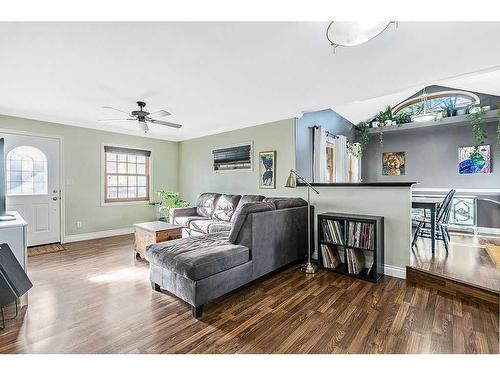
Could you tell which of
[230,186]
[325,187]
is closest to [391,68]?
[325,187]

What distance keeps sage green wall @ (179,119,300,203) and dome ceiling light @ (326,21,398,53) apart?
236 centimetres

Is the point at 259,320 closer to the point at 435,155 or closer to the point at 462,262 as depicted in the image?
the point at 462,262

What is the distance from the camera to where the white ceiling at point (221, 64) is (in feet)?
6.08

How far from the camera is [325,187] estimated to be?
355 centimetres

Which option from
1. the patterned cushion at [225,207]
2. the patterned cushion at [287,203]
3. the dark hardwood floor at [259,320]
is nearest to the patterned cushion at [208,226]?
the patterned cushion at [225,207]

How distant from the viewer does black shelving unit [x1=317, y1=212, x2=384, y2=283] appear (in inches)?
111

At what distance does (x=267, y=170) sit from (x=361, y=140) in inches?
140

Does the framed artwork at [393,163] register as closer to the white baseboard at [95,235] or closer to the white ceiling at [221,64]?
the white ceiling at [221,64]

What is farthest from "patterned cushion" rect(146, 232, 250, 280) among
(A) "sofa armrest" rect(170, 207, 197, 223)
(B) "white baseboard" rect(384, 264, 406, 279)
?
(A) "sofa armrest" rect(170, 207, 197, 223)

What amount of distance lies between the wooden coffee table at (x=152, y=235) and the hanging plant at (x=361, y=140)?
470 cm

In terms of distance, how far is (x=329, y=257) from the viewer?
10.3ft

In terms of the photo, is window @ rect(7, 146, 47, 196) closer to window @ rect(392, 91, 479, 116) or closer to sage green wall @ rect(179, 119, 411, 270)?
sage green wall @ rect(179, 119, 411, 270)

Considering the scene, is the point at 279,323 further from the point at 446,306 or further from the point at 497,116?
the point at 497,116

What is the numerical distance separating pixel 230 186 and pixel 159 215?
2.10 m
